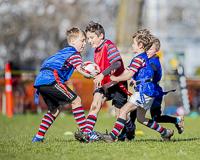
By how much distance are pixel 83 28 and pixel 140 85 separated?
18897 mm

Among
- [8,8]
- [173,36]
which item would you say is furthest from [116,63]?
[173,36]

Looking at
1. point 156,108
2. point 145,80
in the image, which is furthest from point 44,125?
point 156,108

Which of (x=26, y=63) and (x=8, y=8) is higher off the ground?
(x=8, y=8)

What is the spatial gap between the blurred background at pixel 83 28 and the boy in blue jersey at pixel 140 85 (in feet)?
28.4

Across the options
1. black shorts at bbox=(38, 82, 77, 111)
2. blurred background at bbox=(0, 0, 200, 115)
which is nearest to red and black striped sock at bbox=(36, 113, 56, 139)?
black shorts at bbox=(38, 82, 77, 111)

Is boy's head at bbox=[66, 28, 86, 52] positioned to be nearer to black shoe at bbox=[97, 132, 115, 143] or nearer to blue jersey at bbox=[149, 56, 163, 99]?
blue jersey at bbox=[149, 56, 163, 99]

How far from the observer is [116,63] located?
5953 mm

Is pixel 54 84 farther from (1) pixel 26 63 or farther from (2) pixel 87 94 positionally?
(1) pixel 26 63

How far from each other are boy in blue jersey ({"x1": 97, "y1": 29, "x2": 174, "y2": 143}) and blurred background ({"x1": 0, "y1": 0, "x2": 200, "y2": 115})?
341 inches

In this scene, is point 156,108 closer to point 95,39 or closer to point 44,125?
point 95,39

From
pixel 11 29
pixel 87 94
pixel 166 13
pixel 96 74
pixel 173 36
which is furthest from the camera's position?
pixel 173 36

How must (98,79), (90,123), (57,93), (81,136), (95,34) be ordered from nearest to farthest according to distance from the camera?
1. (81,136)
2. (98,79)
3. (57,93)
4. (90,123)
5. (95,34)

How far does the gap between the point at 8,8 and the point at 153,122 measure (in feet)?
54.7

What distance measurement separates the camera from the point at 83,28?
2430 centimetres
